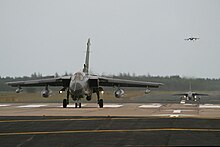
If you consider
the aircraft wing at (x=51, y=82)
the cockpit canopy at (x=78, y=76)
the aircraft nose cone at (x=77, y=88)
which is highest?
the cockpit canopy at (x=78, y=76)

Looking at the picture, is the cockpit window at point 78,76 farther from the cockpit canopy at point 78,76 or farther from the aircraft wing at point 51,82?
the aircraft wing at point 51,82

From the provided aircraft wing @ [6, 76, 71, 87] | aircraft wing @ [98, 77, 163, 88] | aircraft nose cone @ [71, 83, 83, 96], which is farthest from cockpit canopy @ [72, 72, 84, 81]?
aircraft wing @ [98, 77, 163, 88]

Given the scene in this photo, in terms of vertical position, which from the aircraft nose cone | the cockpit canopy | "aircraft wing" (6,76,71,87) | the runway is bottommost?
the runway

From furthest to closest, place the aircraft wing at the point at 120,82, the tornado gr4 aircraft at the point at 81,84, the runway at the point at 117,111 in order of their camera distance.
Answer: the aircraft wing at the point at 120,82 < the tornado gr4 aircraft at the point at 81,84 < the runway at the point at 117,111

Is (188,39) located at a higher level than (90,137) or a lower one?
higher

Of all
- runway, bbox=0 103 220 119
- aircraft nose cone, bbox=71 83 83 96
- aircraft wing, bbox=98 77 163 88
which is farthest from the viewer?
aircraft wing, bbox=98 77 163 88

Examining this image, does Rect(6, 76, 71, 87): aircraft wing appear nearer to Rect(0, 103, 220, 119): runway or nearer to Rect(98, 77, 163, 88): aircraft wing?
Rect(98, 77, 163, 88): aircraft wing

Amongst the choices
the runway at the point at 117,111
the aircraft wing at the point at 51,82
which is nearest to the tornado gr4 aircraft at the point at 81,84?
the aircraft wing at the point at 51,82

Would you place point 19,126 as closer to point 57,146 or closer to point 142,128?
point 142,128

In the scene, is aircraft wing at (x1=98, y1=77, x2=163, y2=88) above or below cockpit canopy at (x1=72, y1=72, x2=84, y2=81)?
below

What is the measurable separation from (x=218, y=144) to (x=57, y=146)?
480 cm

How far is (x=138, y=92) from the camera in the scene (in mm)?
93250

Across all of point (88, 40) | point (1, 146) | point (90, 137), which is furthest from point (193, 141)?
point (88, 40)

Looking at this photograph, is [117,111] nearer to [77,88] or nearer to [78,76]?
[77,88]
